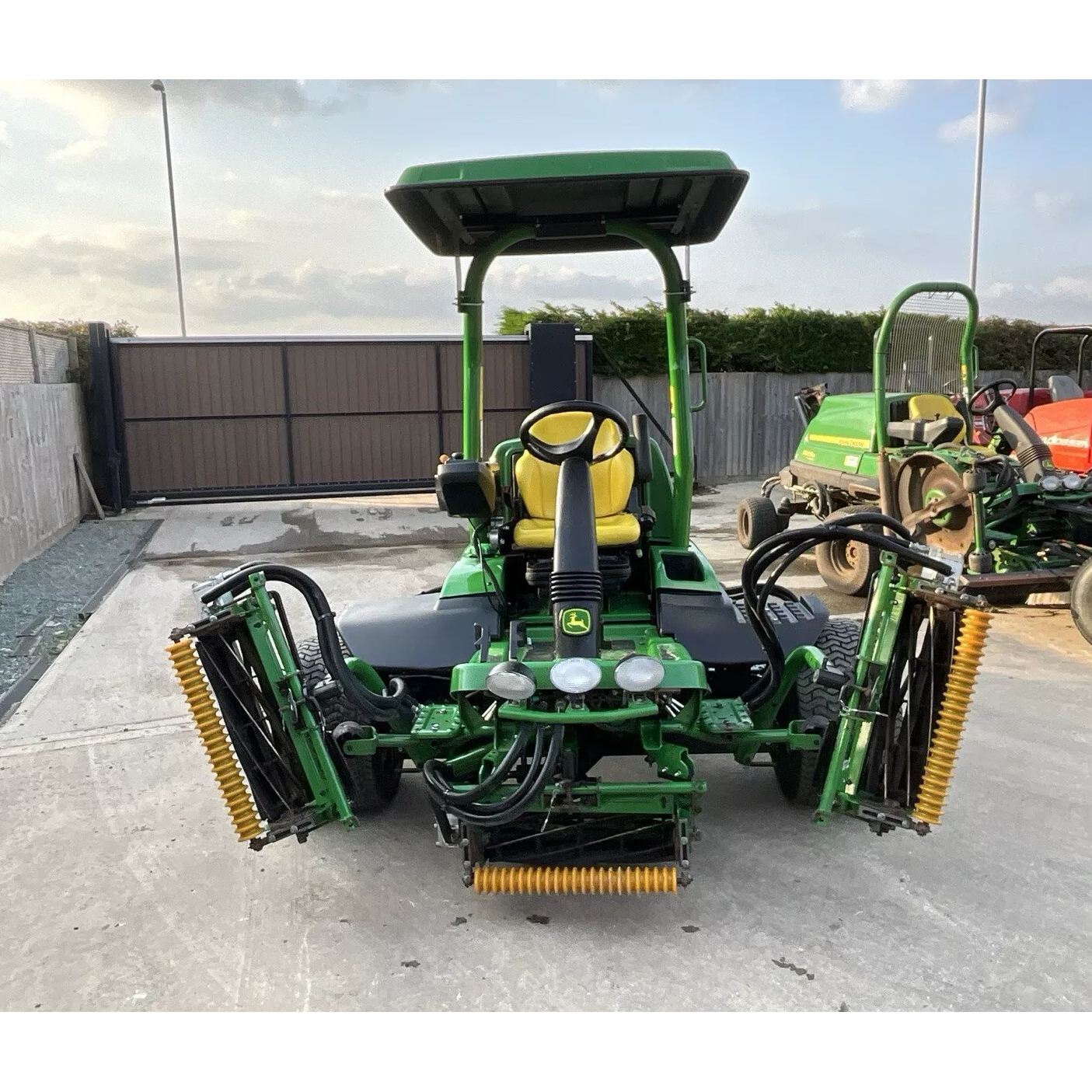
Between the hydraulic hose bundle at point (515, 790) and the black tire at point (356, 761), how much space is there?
1.51 ft

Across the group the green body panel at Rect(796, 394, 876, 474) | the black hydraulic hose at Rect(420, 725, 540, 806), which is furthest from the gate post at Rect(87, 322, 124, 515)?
the black hydraulic hose at Rect(420, 725, 540, 806)

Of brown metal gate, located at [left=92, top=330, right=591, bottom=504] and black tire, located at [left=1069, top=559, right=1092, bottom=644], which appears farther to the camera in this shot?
brown metal gate, located at [left=92, top=330, right=591, bottom=504]

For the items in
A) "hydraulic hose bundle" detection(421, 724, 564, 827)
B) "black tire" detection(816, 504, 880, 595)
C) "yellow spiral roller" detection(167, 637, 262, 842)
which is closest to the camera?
"hydraulic hose bundle" detection(421, 724, 564, 827)

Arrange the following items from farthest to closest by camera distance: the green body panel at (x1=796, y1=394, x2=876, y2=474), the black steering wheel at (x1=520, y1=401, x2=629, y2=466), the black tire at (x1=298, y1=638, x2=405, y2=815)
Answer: the green body panel at (x1=796, y1=394, x2=876, y2=474) < the black steering wheel at (x1=520, y1=401, x2=629, y2=466) < the black tire at (x1=298, y1=638, x2=405, y2=815)

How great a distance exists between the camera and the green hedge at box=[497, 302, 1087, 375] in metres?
14.4

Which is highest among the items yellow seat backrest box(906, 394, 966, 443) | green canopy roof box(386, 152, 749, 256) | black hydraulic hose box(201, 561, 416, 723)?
green canopy roof box(386, 152, 749, 256)

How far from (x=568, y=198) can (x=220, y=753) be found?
2238 mm

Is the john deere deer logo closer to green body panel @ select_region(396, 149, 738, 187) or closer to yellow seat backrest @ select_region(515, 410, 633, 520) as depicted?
yellow seat backrest @ select_region(515, 410, 633, 520)

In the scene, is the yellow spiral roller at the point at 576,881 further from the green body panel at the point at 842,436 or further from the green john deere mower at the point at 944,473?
the green body panel at the point at 842,436

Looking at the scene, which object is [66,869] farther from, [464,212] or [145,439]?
[145,439]

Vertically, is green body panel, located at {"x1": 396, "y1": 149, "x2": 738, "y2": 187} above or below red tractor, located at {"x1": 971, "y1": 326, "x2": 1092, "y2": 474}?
above

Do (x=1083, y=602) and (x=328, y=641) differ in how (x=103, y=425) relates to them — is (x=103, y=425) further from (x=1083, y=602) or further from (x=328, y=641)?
(x=1083, y=602)

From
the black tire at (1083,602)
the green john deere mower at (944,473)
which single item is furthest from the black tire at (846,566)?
the black tire at (1083,602)

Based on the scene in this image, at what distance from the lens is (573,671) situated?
255 cm
